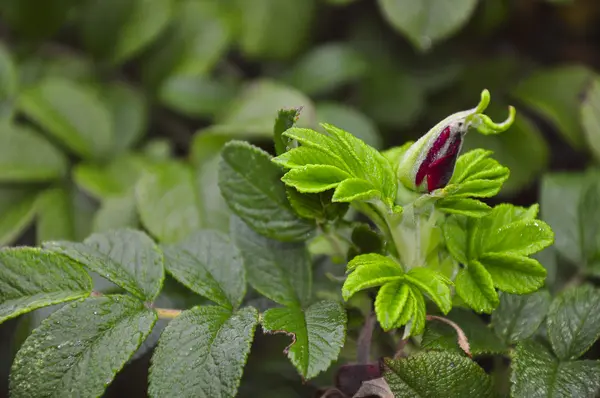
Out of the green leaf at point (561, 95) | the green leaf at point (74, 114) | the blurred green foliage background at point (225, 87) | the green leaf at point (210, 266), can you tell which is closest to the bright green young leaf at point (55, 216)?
the blurred green foliage background at point (225, 87)

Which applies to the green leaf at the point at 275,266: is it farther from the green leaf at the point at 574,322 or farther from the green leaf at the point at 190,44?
the green leaf at the point at 190,44

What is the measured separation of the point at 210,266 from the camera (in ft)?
2.66

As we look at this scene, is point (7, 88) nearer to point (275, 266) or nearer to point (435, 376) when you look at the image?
point (275, 266)

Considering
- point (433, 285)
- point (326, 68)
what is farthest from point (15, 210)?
point (433, 285)

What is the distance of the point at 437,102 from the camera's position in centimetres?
165

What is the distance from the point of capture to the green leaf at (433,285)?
650 millimetres

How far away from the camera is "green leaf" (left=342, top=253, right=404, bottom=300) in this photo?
636 millimetres

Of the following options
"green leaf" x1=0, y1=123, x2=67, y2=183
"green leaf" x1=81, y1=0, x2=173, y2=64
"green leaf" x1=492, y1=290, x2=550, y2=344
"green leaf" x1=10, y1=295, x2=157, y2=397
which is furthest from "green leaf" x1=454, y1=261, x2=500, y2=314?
"green leaf" x1=81, y1=0, x2=173, y2=64

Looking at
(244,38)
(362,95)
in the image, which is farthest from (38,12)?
(362,95)

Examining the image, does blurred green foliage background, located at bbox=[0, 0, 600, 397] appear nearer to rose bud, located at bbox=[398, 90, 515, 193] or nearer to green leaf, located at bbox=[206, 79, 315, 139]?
green leaf, located at bbox=[206, 79, 315, 139]

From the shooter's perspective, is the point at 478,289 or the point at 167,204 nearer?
the point at 478,289

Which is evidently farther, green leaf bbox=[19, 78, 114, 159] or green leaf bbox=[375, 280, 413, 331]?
green leaf bbox=[19, 78, 114, 159]

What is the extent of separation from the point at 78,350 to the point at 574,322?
56 cm

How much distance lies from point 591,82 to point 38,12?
1.28 metres
